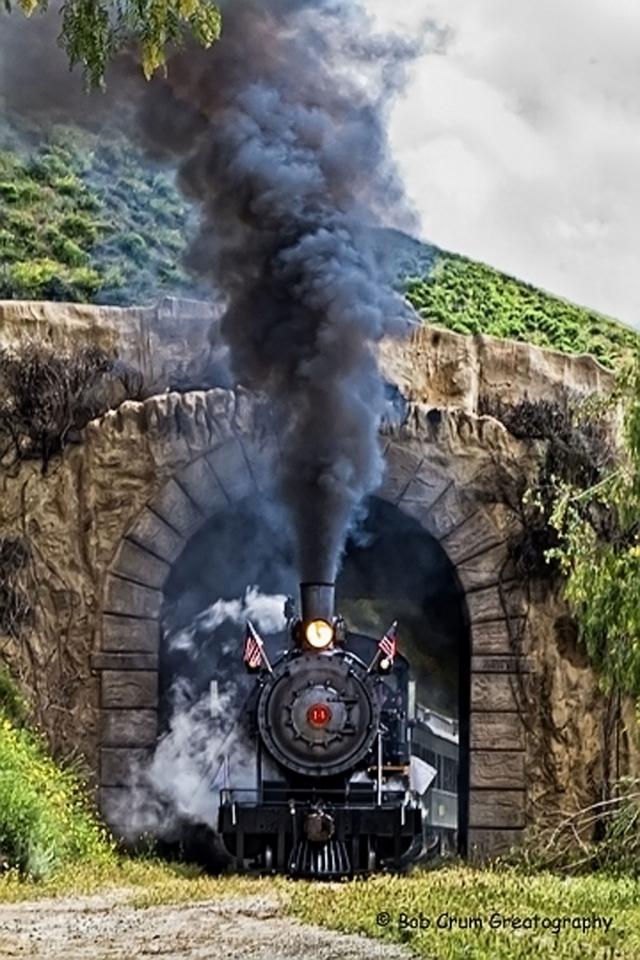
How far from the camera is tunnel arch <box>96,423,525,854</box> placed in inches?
593

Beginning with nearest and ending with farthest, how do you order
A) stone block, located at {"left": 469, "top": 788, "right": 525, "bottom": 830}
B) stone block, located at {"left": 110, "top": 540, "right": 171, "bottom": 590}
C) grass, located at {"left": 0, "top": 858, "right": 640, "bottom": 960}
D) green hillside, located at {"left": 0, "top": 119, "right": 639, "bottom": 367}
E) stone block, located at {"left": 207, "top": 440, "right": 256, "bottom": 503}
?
grass, located at {"left": 0, "top": 858, "right": 640, "bottom": 960}
stone block, located at {"left": 469, "top": 788, "right": 525, "bottom": 830}
stone block, located at {"left": 110, "top": 540, "right": 171, "bottom": 590}
stone block, located at {"left": 207, "top": 440, "right": 256, "bottom": 503}
green hillside, located at {"left": 0, "top": 119, "right": 639, "bottom": 367}

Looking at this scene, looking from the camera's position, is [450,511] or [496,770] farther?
[450,511]

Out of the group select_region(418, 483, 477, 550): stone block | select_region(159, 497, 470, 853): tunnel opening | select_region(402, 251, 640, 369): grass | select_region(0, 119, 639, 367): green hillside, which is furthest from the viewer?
select_region(402, 251, 640, 369): grass

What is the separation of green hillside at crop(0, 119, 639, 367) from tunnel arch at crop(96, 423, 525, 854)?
8.75 meters

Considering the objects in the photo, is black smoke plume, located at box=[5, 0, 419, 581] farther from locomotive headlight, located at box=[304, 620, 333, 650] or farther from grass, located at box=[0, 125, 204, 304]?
grass, located at box=[0, 125, 204, 304]

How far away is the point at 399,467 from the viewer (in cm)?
1561

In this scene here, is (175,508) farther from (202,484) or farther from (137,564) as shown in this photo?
(137,564)

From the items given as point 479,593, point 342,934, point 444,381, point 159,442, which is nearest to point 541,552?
point 479,593

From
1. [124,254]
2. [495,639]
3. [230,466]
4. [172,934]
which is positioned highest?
[124,254]

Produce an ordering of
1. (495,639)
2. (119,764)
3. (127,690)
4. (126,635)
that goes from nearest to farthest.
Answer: (119,764)
(127,690)
(126,635)
(495,639)

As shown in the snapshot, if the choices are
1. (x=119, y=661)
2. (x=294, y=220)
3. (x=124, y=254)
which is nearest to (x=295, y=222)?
(x=294, y=220)

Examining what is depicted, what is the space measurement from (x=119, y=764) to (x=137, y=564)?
1.72 m

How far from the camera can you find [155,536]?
1531cm

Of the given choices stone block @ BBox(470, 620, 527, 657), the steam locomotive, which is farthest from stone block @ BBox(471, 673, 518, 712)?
the steam locomotive
